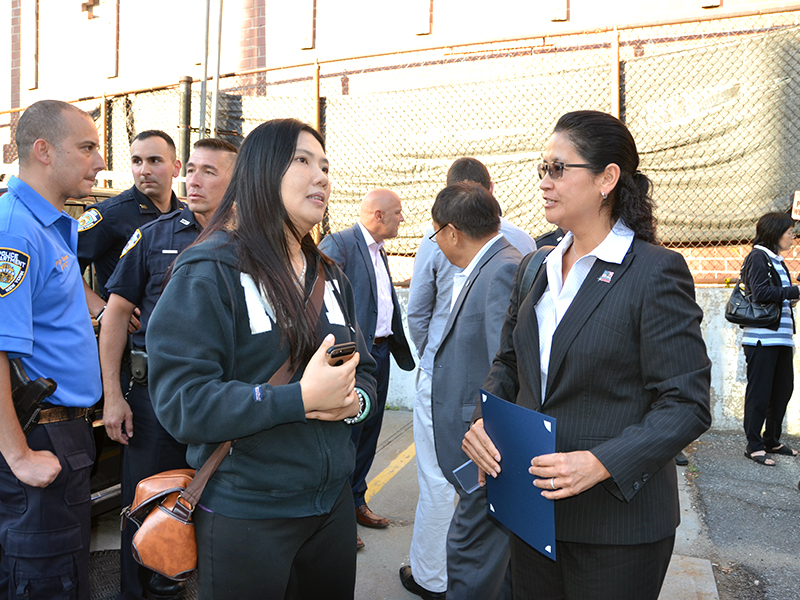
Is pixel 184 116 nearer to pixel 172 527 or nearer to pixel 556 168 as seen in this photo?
pixel 556 168

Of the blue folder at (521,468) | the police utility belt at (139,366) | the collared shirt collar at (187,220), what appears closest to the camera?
the blue folder at (521,468)

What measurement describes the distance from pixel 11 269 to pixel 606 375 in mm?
2085

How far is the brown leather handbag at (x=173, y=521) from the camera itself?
176 centimetres

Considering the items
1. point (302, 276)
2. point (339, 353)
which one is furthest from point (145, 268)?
point (339, 353)

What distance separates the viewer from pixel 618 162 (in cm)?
204

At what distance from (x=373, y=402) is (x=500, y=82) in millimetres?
6348

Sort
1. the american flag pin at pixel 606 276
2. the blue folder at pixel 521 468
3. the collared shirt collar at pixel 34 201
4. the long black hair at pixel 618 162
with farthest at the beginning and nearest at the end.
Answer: the collared shirt collar at pixel 34 201, the long black hair at pixel 618 162, the american flag pin at pixel 606 276, the blue folder at pixel 521 468

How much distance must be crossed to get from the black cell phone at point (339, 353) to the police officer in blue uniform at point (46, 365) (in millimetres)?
1259

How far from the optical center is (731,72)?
21.6 ft

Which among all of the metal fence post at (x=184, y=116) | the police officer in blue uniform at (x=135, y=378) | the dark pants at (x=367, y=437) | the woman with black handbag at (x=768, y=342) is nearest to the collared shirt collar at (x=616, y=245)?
the police officer in blue uniform at (x=135, y=378)

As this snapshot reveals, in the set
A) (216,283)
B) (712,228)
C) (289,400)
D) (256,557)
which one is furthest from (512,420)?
(712,228)

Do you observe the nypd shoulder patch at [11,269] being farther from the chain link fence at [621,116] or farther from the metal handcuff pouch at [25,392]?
A: the chain link fence at [621,116]

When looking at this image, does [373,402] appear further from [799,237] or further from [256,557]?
[799,237]

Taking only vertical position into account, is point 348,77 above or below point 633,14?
below
